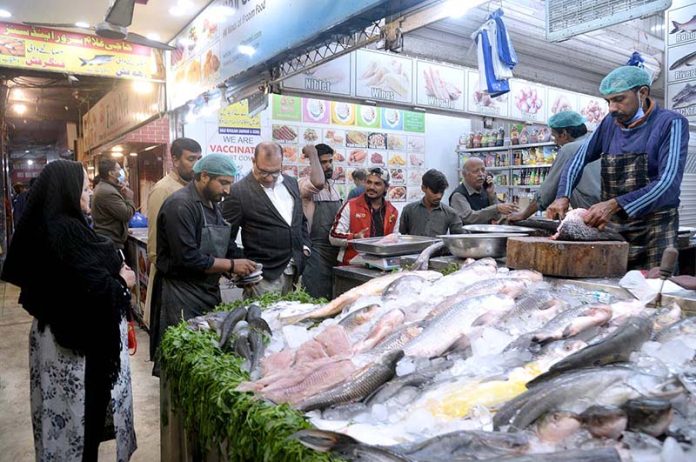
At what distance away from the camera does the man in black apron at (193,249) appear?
3.69 metres

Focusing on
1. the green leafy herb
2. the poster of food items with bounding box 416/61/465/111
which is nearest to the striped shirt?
the green leafy herb

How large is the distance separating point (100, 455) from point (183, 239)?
1.76m

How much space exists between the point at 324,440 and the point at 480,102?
814cm

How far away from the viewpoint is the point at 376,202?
17.7ft

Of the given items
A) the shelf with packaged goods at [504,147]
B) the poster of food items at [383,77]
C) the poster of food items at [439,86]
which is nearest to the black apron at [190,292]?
the poster of food items at [383,77]

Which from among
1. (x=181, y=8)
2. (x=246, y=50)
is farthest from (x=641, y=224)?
(x=181, y=8)

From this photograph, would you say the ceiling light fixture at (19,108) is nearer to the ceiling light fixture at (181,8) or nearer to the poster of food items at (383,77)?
the ceiling light fixture at (181,8)

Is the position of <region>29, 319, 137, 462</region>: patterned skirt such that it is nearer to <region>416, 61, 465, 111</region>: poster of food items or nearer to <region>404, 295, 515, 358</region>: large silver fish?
<region>404, 295, 515, 358</region>: large silver fish

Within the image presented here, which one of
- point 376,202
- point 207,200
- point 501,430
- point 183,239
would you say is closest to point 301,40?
point 376,202

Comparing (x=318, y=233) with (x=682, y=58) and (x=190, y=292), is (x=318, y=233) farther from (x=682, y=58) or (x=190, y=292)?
(x=682, y=58)

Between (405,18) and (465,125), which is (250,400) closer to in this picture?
(405,18)

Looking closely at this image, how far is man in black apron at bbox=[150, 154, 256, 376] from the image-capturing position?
369 centimetres

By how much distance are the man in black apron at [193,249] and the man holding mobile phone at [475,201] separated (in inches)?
114

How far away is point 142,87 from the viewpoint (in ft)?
31.4
